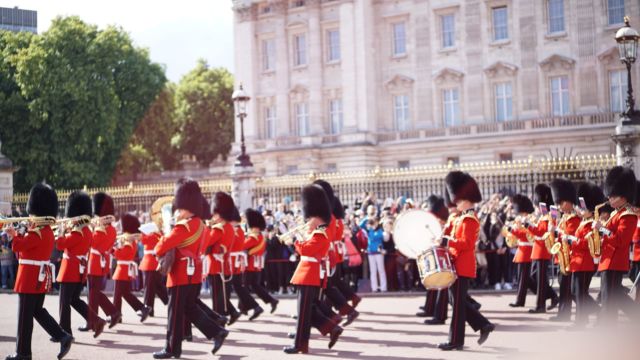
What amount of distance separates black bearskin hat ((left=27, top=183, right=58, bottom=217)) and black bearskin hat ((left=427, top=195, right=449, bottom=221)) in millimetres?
6206

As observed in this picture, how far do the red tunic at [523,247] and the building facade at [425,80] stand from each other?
899 inches

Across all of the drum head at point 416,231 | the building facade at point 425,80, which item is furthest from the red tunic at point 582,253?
the building facade at point 425,80

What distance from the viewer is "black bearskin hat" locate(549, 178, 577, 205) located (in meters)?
11.7

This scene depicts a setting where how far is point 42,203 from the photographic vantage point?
33.5 ft

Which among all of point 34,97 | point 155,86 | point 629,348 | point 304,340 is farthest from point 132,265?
point 155,86

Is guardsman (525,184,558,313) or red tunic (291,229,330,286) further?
guardsman (525,184,558,313)

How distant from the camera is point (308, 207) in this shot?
10266 millimetres

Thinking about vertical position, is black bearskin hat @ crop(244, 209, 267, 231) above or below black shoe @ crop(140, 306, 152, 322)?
above

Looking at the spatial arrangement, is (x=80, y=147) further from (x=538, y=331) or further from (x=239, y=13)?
(x=538, y=331)

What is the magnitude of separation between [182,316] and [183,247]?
77 cm

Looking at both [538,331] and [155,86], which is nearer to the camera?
[538,331]

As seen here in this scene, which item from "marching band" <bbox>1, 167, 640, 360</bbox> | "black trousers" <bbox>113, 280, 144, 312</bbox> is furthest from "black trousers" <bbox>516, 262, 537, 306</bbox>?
"black trousers" <bbox>113, 280, 144, 312</bbox>

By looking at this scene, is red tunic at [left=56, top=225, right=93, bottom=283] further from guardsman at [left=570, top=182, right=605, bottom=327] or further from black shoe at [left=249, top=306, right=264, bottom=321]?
guardsman at [left=570, top=182, right=605, bottom=327]

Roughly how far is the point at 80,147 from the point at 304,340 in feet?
99.8
